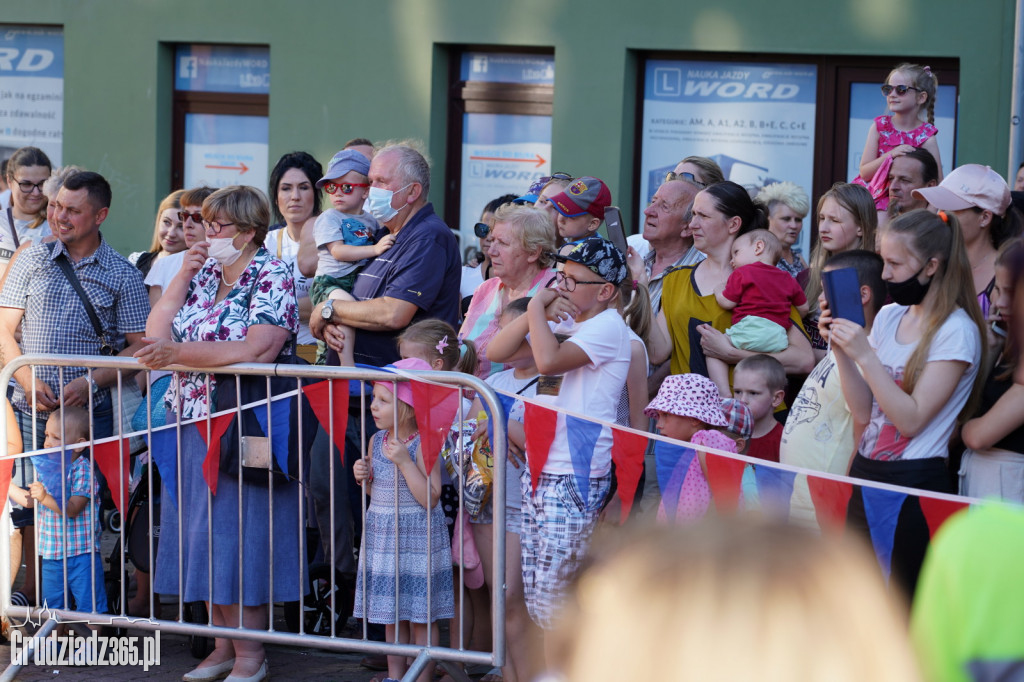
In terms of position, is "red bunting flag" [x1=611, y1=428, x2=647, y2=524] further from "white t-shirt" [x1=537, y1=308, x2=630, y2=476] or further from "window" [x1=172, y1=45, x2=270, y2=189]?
"window" [x1=172, y1=45, x2=270, y2=189]

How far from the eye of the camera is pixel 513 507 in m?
4.78

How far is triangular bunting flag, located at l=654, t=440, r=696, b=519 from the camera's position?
4.00m

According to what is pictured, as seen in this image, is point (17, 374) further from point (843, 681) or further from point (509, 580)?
point (843, 681)

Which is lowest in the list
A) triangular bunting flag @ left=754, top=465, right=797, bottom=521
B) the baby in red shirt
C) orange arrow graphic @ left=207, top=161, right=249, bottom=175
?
triangular bunting flag @ left=754, top=465, right=797, bottom=521

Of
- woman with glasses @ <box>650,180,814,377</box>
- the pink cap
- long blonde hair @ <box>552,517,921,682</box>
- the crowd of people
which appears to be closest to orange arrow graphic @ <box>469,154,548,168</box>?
the crowd of people

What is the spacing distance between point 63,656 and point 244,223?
2104 mm

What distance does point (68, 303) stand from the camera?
5672 mm

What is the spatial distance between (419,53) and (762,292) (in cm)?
649

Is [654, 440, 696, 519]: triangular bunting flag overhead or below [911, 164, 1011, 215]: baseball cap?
below

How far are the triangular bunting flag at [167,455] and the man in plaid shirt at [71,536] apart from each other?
0.40 meters

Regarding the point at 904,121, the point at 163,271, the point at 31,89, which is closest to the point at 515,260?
the point at 163,271

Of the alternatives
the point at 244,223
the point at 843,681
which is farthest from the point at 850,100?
the point at 843,681

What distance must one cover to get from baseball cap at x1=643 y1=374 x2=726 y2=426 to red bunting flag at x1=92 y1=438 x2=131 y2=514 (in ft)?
7.49

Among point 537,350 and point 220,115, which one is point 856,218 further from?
point 220,115
